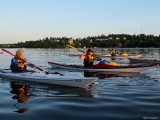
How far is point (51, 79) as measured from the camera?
9.30 metres

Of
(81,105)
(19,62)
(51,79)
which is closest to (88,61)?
(19,62)

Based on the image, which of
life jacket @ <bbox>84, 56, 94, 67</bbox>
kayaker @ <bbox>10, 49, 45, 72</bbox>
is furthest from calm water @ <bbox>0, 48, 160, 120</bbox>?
life jacket @ <bbox>84, 56, 94, 67</bbox>

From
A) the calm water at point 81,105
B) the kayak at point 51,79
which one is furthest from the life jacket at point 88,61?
the calm water at point 81,105

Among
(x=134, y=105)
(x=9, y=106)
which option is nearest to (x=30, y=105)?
(x=9, y=106)

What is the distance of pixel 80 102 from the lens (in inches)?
252

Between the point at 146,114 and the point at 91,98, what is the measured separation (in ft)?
7.58

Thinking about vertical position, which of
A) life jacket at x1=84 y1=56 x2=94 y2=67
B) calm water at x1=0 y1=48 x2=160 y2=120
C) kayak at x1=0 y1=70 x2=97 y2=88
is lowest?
calm water at x1=0 y1=48 x2=160 y2=120

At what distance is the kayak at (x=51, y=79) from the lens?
8443mm

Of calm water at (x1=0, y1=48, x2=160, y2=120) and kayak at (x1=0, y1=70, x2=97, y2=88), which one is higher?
kayak at (x1=0, y1=70, x2=97, y2=88)

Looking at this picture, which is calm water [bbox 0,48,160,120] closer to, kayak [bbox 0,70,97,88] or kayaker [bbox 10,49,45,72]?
kayak [bbox 0,70,97,88]

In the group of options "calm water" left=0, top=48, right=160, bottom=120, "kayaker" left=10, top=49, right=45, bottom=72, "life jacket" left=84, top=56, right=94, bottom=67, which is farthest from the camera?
"life jacket" left=84, top=56, right=94, bottom=67

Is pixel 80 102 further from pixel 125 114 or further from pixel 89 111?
pixel 125 114

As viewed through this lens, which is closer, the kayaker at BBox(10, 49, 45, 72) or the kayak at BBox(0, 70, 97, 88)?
the kayak at BBox(0, 70, 97, 88)

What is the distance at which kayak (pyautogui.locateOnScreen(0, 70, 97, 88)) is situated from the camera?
8443mm
